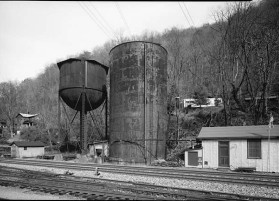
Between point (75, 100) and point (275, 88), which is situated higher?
point (275, 88)

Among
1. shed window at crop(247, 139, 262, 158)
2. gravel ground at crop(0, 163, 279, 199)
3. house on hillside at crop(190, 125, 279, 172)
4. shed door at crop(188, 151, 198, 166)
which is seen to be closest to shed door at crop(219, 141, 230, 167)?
house on hillside at crop(190, 125, 279, 172)

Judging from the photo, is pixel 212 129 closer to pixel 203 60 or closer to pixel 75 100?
pixel 75 100

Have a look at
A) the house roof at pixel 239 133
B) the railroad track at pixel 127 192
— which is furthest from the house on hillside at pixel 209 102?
the railroad track at pixel 127 192

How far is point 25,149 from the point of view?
94.4 ft

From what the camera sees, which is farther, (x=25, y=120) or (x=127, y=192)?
(x=25, y=120)

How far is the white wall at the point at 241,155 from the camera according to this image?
50.7 feet

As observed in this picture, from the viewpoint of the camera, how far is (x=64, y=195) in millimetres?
8492

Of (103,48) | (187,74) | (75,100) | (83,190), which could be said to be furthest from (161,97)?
(103,48)

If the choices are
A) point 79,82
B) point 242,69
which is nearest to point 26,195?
point 79,82

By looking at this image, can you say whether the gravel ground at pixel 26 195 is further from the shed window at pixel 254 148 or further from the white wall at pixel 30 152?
the white wall at pixel 30 152

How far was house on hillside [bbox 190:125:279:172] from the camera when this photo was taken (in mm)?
15602

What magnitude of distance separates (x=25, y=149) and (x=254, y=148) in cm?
2655

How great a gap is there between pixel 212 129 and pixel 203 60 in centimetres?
3147

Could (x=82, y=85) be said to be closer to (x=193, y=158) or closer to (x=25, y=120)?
(x=193, y=158)
